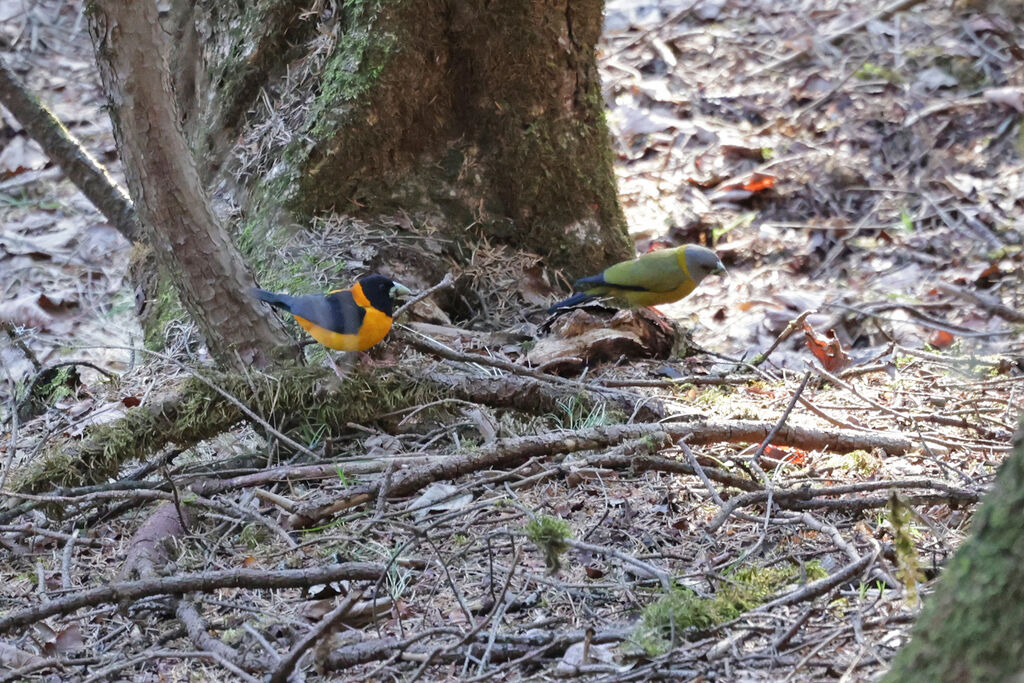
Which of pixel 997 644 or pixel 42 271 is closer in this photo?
pixel 997 644

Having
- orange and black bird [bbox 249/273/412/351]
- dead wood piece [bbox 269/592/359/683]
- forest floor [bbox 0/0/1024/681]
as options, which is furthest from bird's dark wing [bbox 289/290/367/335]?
dead wood piece [bbox 269/592/359/683]

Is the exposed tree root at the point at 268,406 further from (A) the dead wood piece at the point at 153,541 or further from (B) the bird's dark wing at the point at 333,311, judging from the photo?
(A) the dead wood piece at the point at 153,541

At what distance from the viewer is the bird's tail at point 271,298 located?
3.55 m

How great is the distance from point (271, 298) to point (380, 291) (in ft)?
1.39

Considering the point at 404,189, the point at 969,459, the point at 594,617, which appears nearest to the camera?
the point at 594,617

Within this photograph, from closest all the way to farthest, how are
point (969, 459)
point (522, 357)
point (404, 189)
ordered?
point (969, 459)
point (522, 357)
point (404, 189)

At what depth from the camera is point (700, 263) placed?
197 inches

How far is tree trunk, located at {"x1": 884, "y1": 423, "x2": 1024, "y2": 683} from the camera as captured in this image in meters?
1.33

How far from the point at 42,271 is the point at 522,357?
4.30 metres

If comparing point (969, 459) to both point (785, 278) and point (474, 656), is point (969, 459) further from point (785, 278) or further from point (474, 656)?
point (785, 278)

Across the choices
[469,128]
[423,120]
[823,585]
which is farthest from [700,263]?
[823,585]

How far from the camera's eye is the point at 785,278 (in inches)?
239

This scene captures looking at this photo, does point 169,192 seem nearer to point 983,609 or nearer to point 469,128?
point 469,128

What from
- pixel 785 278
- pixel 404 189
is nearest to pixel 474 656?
pixel 404 189
